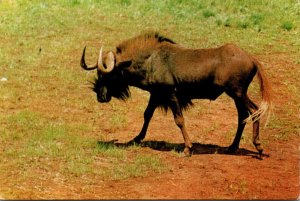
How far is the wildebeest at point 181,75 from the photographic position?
874cm

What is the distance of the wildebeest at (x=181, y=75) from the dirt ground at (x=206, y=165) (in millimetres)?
400

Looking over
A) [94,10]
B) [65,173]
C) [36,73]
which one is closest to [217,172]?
[65,173]

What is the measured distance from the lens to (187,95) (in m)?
9.06

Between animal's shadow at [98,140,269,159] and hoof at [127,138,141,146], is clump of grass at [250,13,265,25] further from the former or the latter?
hoof at [127,138,141,146]

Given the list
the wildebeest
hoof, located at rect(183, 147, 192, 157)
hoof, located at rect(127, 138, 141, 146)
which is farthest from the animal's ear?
hoof, located at rect(183, 147, 192, 157)

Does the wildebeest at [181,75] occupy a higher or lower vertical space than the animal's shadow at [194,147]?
higher

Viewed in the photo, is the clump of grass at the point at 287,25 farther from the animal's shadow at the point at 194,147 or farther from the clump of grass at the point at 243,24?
the animal's shadow at the point at 194,147

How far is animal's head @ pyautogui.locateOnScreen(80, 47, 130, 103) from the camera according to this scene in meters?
9.13

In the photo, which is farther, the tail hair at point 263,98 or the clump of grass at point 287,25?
the clump of grass at point 287,25

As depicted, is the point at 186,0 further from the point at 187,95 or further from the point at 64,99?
the point at 187,95

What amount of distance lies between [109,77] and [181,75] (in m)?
1.24

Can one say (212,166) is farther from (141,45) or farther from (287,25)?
(287,25)

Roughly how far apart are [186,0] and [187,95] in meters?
12.5

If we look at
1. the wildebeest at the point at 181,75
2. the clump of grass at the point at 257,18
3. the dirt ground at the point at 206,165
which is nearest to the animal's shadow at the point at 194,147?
the dirt ground at the point at 206,165
